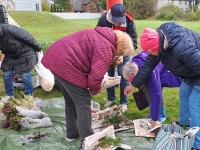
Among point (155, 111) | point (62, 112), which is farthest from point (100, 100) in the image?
point (155, 111)

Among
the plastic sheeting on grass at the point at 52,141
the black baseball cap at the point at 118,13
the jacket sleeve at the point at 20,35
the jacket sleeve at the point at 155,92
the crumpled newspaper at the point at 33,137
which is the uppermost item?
the black baseball cap at the point at 118,13

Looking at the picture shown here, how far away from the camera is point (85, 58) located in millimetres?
2754

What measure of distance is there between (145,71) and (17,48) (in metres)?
2.14

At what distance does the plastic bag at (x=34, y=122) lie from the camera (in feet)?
12.1

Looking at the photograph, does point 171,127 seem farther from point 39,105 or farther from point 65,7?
point 65,7

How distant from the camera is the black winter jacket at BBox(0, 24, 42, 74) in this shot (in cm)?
431

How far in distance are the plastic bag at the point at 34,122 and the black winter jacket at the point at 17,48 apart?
113 centimetres

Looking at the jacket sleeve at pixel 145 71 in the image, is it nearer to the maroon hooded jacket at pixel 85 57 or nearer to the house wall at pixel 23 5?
the maroon hooded jacket at pixel 85 57

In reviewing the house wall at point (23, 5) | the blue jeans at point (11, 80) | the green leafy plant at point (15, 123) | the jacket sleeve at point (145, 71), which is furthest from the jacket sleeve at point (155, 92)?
the house wall at point (23, 5)

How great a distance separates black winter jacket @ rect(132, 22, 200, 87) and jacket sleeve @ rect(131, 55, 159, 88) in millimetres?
111

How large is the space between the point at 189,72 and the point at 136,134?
100 centimetres

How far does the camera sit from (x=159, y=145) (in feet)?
8.57

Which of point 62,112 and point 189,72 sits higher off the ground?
point 189,72

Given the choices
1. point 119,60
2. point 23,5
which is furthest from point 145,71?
point 23,5
